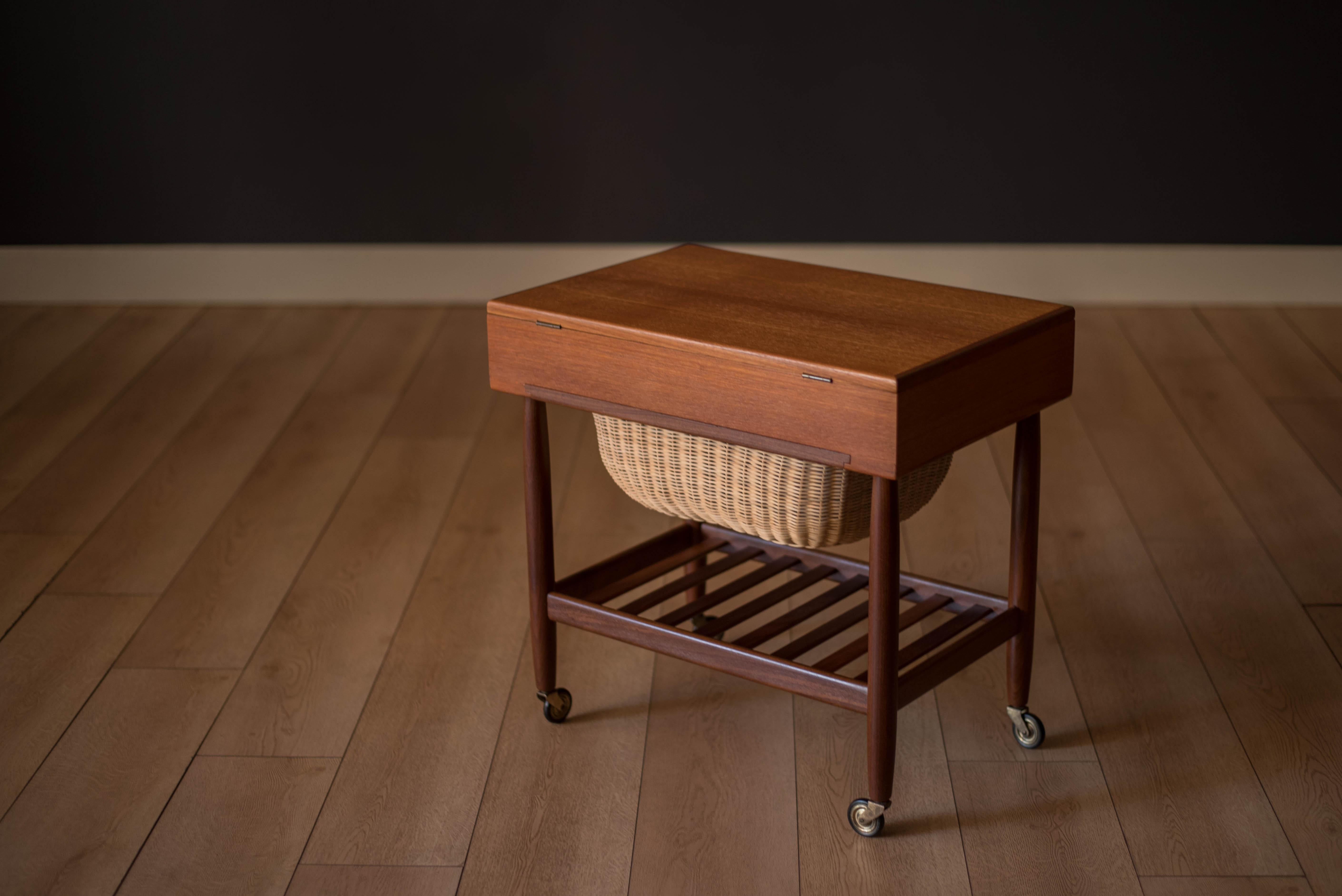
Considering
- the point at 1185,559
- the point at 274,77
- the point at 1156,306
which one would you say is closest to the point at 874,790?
the point at 1185,559

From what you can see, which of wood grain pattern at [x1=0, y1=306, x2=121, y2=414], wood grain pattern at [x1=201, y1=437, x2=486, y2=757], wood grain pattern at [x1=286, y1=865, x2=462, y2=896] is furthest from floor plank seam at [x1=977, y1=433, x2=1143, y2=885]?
wood grain pattern at [x1=0, y1=306, x2=121, y2=414]

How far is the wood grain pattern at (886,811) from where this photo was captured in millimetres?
1520

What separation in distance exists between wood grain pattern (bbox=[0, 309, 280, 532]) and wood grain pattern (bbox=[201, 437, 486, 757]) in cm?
47

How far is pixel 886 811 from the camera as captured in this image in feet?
5.38

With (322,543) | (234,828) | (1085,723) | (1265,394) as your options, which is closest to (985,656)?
(1085,723)

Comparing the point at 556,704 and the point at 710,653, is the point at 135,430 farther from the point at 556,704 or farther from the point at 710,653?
the point at 710,653

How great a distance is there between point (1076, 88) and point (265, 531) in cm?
238

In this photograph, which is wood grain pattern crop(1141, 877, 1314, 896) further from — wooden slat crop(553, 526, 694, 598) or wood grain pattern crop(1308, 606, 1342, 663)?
wooden slat crop(553, 526, 694, 598)

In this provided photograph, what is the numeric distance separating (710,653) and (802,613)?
176 millimetres

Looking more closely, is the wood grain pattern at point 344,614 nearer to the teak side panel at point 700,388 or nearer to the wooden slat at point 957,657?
the teak side panel at point 700,388

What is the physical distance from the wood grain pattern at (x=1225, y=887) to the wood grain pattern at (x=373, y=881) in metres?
0.78

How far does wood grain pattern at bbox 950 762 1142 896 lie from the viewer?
1.51 meters

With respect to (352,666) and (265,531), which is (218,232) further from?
(352,666)

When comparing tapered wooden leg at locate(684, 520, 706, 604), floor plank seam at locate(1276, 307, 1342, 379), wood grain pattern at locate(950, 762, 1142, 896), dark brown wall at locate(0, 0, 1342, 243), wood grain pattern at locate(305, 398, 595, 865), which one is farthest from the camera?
→ dark brown wall at locate(0, 0, 1342, 243)
